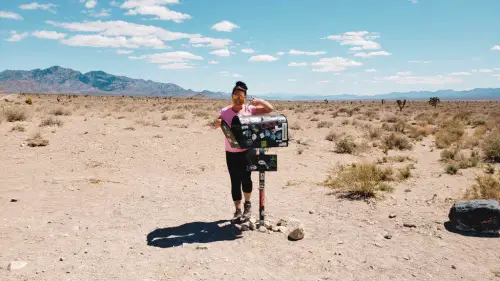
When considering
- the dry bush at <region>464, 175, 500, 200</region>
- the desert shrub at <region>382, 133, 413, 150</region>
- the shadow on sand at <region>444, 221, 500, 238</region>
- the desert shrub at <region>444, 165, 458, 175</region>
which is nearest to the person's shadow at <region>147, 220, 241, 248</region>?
the shadow on sand at <region>444, 221, 500, 238</region>

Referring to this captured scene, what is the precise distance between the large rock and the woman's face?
13.1 feet

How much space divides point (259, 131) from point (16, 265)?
3588 millimetres

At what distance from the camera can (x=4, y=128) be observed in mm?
17875

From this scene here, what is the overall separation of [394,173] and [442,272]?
668cm

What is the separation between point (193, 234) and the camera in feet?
20.2

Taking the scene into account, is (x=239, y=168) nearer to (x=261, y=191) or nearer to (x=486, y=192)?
(x=261, y=191)

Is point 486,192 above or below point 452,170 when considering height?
above

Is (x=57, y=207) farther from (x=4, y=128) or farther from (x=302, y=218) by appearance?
(x=4, y=128)

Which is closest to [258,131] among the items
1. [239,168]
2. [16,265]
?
[239,168]

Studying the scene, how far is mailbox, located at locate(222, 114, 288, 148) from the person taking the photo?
5270 millimetres

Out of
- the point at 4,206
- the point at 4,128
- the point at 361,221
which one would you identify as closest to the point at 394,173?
the point at 361,221

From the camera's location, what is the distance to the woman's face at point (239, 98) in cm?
564

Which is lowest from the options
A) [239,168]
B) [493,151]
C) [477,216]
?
[477,216]

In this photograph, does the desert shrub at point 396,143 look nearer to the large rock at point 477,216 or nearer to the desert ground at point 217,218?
the desert ground at point 217,218
